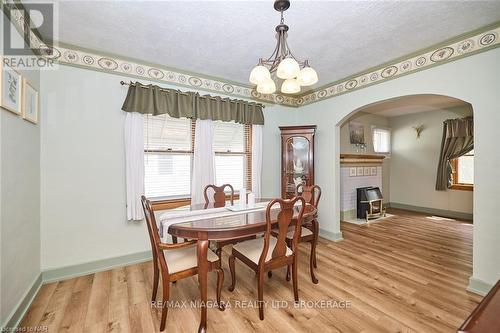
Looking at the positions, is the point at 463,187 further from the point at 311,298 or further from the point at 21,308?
the point at 21,308

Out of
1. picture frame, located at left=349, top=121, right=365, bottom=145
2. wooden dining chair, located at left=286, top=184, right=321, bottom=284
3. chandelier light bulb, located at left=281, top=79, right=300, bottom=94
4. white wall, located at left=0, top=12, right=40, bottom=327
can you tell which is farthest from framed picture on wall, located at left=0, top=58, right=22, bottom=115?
picture frame, located at left=349, top=121, right=365, bottom=145

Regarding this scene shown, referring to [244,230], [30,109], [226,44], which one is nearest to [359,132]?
[226,44]

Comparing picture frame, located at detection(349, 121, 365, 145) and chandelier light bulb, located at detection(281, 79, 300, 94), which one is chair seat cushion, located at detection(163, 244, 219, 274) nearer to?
chandelier light bulb, located at detection(281, 79, 300, 94)

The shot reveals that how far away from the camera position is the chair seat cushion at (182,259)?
1672mm

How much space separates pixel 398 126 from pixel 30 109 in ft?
23.7

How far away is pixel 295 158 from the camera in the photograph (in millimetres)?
3727

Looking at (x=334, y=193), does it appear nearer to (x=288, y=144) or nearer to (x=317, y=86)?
(x=288, y=144)

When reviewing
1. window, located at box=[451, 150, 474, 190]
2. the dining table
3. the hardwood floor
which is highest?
window, located at box=[451, 150, 474, 190]

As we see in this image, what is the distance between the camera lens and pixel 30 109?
1935mm

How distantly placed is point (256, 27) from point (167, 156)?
193 centimetres

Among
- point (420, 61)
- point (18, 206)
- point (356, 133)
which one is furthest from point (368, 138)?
point (18, 206)

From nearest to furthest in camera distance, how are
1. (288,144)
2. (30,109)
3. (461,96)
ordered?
(30,109) < (461,96) < (288,144)

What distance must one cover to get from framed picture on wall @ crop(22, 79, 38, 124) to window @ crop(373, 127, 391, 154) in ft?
21.1

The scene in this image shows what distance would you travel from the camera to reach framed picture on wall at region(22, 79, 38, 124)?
179cm
